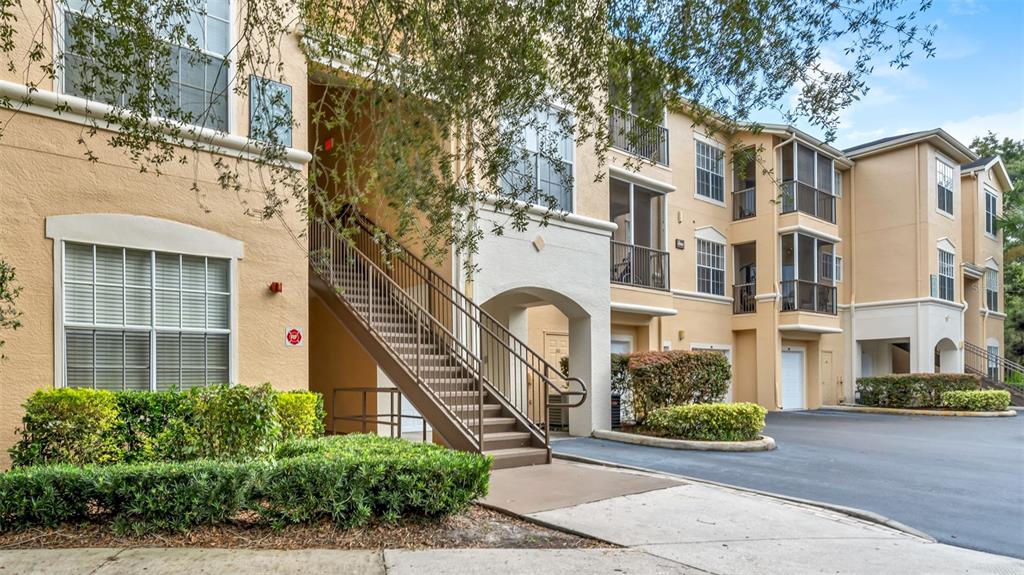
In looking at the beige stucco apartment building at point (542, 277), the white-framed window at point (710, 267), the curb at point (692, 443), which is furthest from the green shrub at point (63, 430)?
the white-framed window at point (710, 267)

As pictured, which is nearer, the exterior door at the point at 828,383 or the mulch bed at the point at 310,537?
the mulch bed at the point at 310,537

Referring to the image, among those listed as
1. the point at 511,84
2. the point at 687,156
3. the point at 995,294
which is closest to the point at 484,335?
the point at 511,84

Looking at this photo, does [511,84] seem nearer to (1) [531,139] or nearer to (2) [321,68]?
(2) [321,68]

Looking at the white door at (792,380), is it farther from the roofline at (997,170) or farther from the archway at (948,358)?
the roofline at (997,170)

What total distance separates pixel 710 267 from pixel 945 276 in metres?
9.87

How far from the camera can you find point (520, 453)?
375 inches

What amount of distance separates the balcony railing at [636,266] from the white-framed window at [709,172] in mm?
4071

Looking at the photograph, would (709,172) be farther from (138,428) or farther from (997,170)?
(138,428)

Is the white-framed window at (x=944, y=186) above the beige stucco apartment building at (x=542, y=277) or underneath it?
above

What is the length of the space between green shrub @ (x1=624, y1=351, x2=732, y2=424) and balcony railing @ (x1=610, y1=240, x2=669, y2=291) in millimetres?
3256

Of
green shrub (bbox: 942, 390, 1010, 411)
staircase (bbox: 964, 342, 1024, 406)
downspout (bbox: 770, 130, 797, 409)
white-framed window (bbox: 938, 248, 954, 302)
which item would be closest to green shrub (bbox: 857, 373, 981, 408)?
green shrub (bbox: 942, 390, 1010, 411)

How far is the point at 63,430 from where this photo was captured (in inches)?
273

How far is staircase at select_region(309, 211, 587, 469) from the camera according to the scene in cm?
951

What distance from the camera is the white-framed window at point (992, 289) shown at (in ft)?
94.3
